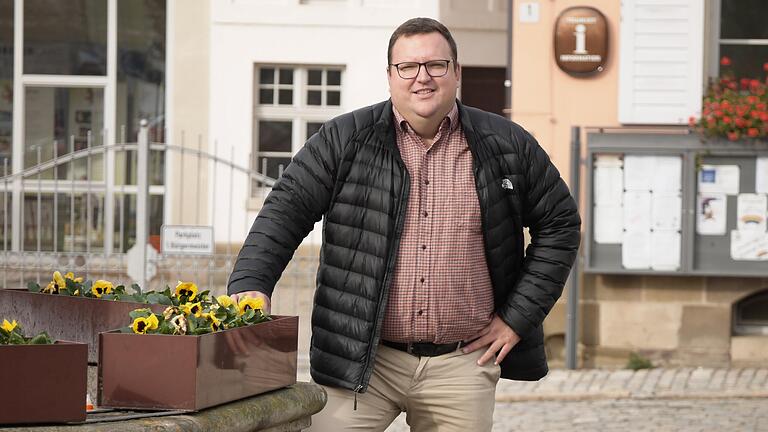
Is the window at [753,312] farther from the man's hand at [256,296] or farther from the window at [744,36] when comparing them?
the man's hand at [256,296]

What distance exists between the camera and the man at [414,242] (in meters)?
3.96

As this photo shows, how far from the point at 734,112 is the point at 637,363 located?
194 cm

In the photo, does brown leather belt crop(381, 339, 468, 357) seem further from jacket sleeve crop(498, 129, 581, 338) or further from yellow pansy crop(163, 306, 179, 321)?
yellow pansy crop(163, 306, 179, 321)

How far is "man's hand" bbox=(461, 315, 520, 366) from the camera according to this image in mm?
4125

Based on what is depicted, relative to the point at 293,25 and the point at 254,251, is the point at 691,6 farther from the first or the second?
the point at 254,251

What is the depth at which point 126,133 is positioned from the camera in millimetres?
12906

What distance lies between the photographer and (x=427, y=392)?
409 cm

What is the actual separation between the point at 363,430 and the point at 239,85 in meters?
8.47

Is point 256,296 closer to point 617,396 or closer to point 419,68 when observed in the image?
point 419,68

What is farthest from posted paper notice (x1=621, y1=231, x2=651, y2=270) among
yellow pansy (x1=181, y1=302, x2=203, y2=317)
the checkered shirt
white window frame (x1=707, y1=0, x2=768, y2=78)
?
yellow pansy (x1=181, y1=302, x2=203, y2=317)

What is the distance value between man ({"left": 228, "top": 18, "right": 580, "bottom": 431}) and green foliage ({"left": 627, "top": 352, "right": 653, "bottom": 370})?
6.84 m

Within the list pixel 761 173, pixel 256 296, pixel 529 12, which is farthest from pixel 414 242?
pixel 529 12

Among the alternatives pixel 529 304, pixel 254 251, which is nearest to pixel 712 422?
pixel 529 304

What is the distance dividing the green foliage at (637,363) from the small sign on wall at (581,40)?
6.95 feet
